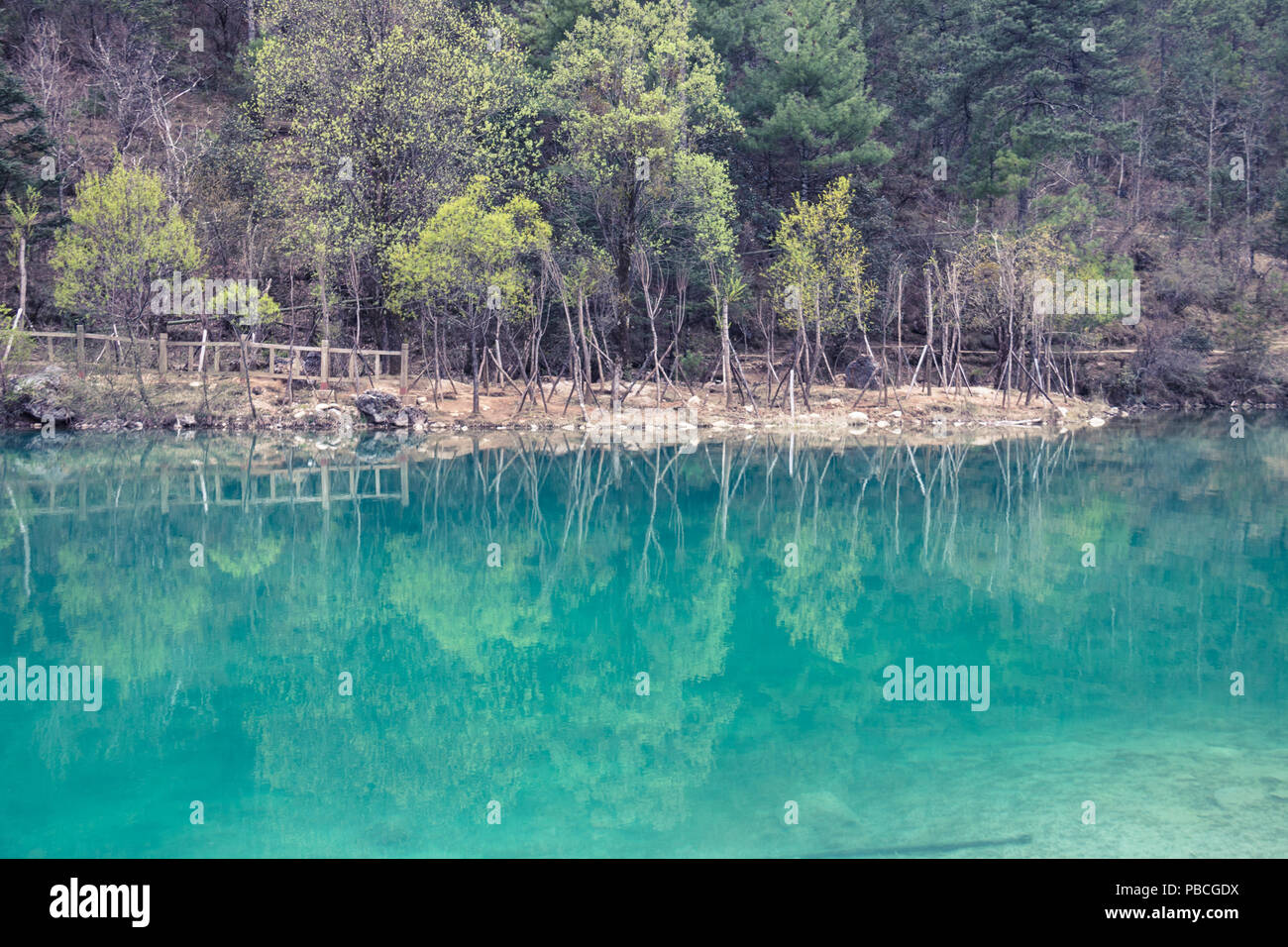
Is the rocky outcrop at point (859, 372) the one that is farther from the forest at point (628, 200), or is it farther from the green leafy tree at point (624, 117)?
the green leafy tree at point (624, 117)

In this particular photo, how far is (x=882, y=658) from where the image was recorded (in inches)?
441

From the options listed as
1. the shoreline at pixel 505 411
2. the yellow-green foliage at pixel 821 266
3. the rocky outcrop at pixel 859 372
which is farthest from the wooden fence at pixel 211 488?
the rocky outcrop at pixel 859 372

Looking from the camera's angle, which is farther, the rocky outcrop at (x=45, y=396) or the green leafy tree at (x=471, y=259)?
the green leafy tree at (x=471, y=259)

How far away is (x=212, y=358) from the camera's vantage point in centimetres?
3878

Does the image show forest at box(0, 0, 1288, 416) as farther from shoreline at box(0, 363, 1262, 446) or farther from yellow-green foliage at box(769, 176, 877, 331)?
shoreline at box(0, 363, 1262, 446)

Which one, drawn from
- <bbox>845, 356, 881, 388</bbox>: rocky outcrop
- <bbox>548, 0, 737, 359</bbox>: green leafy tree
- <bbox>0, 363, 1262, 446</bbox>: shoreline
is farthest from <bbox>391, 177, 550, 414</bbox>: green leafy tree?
<bbox>845, 356, 881, 388</bbox>: rocky outcrop

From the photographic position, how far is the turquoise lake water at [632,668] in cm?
725

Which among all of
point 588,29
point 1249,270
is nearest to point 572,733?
point 588,29

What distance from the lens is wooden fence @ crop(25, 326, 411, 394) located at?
3281cm

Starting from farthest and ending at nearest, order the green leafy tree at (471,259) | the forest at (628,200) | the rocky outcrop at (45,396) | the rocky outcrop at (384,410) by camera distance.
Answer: the forest at (628,200) < the green leafy tree at (471,259) < the rocky outcrop at (384,410) < the rocky outcrop at (45,396)

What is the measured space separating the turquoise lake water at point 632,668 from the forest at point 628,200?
50.4 ft

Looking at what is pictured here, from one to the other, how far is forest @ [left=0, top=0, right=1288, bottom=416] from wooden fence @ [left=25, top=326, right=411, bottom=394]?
96cm

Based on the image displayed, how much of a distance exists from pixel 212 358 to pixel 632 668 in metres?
33.1

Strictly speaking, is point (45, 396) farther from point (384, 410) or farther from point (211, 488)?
point (211, 488)
